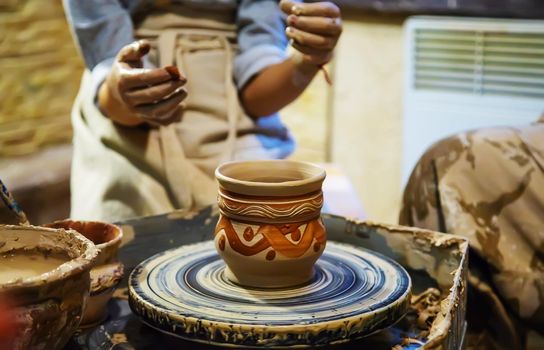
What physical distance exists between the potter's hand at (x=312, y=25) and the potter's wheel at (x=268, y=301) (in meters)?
0.40

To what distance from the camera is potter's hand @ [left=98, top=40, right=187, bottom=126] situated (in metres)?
1.08

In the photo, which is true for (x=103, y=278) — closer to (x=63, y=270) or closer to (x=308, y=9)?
(x=63, y=270)

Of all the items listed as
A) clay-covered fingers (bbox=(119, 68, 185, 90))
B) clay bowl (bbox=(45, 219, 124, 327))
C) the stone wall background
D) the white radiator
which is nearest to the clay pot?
clay bowl (bbox=(45, 219, 124, 327))

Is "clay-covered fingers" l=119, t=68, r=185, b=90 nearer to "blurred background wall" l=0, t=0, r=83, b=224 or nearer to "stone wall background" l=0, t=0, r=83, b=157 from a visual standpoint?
"blurred background wall" l=0, t=0, r=83, b=224

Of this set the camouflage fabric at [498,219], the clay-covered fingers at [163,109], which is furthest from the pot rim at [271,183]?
the camouflage fabric at [498,219]

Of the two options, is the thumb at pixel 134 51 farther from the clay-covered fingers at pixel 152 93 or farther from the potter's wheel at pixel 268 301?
the potter's wheel at pixel 268 301

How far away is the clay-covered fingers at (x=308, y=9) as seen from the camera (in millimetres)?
1179

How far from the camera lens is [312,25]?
3.97ft

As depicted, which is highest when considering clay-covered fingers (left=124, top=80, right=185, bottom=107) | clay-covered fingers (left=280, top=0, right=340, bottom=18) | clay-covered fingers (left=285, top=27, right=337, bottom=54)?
clay-covered fingers (left=280, top=0, right=340, bottom=18)

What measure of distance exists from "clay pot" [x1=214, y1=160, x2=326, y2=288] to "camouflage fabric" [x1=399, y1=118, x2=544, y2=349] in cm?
38

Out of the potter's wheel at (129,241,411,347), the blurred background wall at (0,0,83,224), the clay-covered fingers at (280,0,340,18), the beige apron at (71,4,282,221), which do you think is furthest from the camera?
the blurred background wall at (0,0,83,224)

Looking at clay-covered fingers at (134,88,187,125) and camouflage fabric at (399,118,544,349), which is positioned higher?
clay-covered fingers at (134,88,187,125)

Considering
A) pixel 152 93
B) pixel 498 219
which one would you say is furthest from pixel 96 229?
pixel 498 219

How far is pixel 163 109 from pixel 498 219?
56 cm
